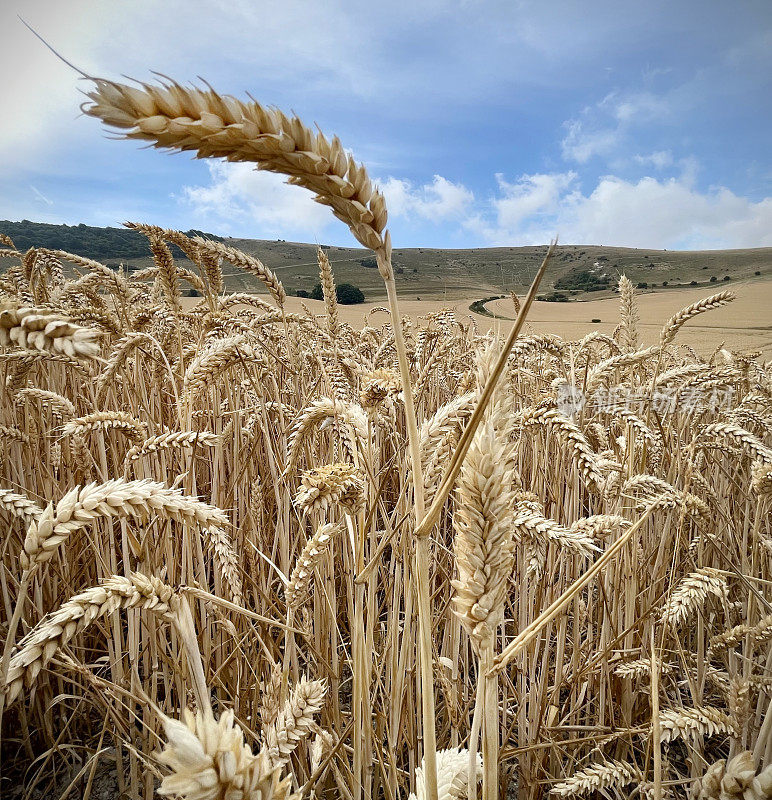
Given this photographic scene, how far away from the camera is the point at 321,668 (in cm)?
166

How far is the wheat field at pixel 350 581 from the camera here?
0.53 metres

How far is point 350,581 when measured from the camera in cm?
150

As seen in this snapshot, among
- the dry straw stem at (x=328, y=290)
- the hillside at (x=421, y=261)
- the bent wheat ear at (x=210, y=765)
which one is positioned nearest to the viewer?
the bent wheat ear at (x=210, y=765)

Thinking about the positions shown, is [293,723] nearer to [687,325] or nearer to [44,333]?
[44,333]

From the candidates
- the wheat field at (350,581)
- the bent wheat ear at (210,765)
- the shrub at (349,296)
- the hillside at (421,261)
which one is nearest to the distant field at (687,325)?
the hillside at (421,261)

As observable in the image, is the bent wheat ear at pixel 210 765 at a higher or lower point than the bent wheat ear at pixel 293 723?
higher

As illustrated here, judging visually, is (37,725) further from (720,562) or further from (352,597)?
(720,562)

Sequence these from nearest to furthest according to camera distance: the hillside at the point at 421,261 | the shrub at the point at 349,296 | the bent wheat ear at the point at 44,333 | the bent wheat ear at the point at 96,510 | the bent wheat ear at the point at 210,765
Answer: the bent wheat ear at the point at 210,765
the bent wheat ear at the point at 44,333
the bent wheat ear at the point at 96,510
the shrub at the point at 349,296
the hillside at the point at 421,261

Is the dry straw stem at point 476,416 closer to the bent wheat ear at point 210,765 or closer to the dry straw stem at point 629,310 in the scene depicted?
the bent wheat ear at point 210,765

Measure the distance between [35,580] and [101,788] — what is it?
30.1 inches

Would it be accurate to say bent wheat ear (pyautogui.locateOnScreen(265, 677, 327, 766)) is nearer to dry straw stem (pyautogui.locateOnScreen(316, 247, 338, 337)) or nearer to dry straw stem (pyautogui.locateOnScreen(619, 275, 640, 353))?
dry straw stem (pyautogui.locateOnScreen(316, 247, 338, 337))

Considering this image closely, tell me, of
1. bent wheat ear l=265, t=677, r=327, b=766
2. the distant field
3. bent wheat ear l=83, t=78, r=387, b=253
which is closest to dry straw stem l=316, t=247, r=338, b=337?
bent wheat ear l=265, t=677, r=327, b=766

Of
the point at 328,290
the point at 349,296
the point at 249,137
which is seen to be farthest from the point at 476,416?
the point at 349,296

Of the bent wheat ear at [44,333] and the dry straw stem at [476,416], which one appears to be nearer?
the dry straw stem at [476,416]
